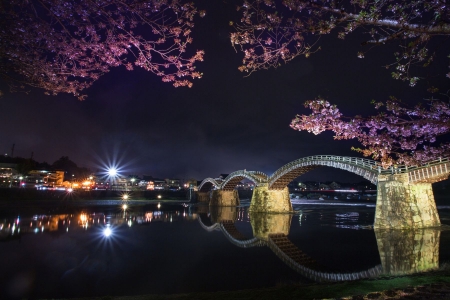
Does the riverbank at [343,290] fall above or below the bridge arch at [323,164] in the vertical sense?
below

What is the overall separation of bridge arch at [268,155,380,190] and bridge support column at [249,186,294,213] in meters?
0.91

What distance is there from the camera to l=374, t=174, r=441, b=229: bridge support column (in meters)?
23.6

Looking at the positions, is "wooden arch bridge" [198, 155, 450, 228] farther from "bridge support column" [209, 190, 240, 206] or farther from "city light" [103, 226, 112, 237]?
"bridge support column" [209, 190, 240, 206]

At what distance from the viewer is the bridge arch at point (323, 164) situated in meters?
27.8

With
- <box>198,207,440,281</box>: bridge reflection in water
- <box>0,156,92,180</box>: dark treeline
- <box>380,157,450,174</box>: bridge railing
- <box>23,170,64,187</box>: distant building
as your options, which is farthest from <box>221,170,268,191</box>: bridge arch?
<box>0,156,92,180</box>: dark treeline

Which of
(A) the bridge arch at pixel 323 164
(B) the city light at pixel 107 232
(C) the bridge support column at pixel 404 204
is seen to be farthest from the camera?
(A) the bridge arch at pixel 323 164

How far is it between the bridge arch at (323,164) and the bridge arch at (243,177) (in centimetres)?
283

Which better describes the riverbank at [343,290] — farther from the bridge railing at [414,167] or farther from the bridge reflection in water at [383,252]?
the bridge railing at [414,167]

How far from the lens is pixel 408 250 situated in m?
16.4

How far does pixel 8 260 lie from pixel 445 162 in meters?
28.9

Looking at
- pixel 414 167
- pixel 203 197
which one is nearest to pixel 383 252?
pixel 414 167

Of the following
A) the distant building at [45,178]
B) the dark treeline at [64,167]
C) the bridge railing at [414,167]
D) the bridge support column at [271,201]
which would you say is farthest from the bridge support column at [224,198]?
the dark treeline at [64,167]

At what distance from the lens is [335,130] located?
400 inches

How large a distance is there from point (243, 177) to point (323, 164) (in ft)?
74.0
